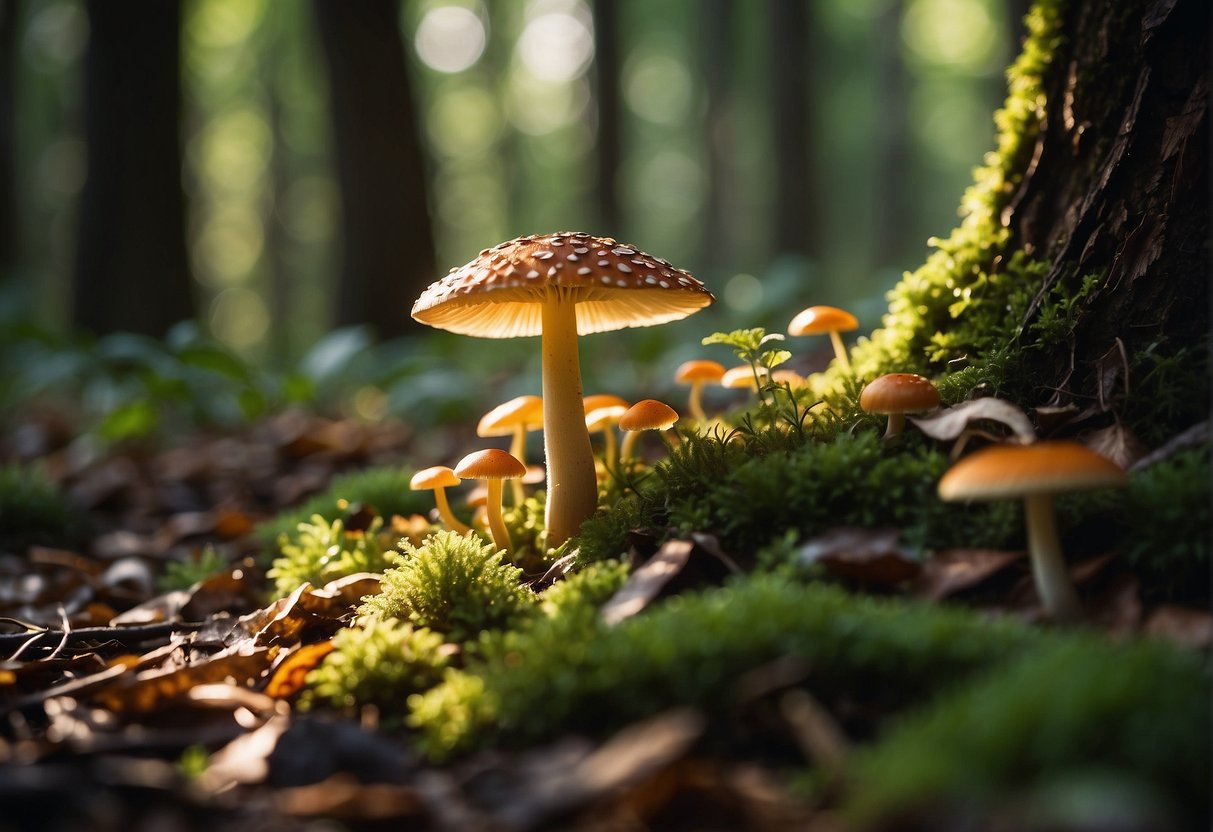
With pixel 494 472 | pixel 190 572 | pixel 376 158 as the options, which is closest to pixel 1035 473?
pixel 494 472

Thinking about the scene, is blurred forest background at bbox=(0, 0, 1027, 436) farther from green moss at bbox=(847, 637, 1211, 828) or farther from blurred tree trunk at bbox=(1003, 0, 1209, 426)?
green moss at bbox=(847, 637, 1211, 828)

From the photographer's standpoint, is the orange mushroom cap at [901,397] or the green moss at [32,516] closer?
the orange mushroom cap at [901,397]

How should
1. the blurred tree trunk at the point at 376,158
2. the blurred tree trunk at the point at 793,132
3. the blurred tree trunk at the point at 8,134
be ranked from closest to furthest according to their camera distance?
the blurred tree trunk at the point at 376,158, the blurred tree trunk at the point at 793,132, the blurred tree trunk at the point at 8,134

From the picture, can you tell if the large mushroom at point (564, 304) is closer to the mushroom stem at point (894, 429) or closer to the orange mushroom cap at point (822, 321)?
the orange mushroom cap at point (822, 321)

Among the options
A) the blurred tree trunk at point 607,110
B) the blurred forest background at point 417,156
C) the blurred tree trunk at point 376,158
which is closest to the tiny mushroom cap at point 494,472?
the blurred forest background at point 417,156

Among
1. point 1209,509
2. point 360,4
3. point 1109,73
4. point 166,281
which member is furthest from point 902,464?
point 166,281

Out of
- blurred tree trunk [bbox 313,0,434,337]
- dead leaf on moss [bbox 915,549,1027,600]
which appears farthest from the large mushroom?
blurred tree trunk [bbox 313,0,434,337]

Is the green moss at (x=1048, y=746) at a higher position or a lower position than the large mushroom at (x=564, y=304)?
lower

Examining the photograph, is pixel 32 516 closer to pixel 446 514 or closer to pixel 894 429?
pixel 446 514
